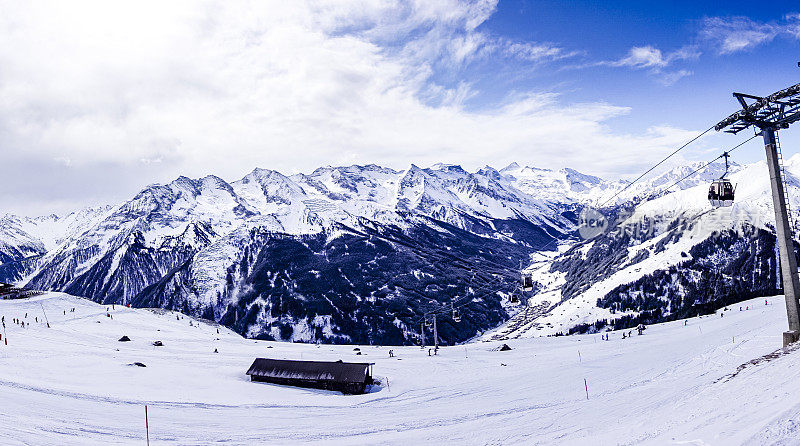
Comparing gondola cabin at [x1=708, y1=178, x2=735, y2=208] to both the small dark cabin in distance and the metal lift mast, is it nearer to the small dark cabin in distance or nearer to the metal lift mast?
the metal lift mast

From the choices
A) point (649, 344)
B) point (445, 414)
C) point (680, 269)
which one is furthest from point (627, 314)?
point (445, 414)

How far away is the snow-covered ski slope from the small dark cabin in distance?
75.2 inches

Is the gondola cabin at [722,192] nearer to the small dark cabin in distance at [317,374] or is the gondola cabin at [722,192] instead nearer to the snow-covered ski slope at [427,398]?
the snow-covered ski slope at [427,398]

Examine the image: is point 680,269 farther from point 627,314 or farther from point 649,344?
point 649,344

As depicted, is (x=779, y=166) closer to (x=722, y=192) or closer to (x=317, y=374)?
(x=722, y=192)

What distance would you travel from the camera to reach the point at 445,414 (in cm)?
3047

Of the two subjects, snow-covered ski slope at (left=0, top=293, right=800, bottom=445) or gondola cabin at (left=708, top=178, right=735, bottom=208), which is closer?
snow-covered ski slope at (left=0, top=293, right=800, bottom=445)

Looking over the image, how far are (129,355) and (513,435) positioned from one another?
46.8 metres

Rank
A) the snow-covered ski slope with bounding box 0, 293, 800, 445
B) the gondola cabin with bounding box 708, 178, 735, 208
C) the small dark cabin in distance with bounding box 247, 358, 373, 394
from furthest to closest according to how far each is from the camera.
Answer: the small dark cabin in distance with bounding box 247, 358, 373, 394
the gondola cabin with bounding box 708, 178, 735, 208
the snow-covered ski slope with bounding box 0, 293, 800, 445

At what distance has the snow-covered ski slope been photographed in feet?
61.0

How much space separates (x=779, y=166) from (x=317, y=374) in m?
41.1

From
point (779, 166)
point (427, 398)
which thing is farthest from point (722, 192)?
point (427, 398)

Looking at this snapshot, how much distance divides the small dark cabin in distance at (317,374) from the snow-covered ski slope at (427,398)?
6.27 ft

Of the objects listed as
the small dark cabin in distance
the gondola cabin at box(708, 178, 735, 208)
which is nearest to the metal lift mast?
the gondola cabin at box(708, 178, 735, 208)
